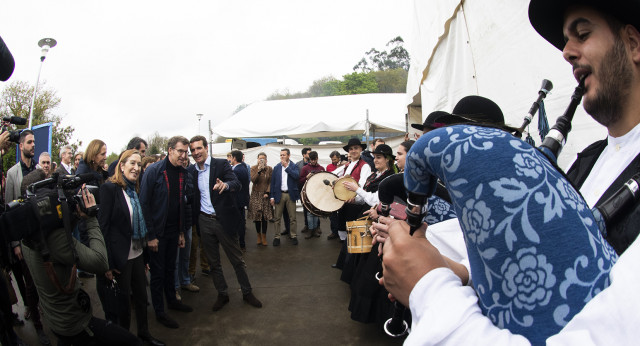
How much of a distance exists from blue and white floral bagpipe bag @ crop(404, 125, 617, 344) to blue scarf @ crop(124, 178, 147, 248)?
12.4 feet

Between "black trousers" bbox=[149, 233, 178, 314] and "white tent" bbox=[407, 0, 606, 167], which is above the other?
"white tent" bbox=[407, 0, 606, 167]

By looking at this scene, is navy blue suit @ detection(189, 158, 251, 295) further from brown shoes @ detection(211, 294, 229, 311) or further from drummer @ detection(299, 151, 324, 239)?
drummer @ detection(299, 151, 324, 239)

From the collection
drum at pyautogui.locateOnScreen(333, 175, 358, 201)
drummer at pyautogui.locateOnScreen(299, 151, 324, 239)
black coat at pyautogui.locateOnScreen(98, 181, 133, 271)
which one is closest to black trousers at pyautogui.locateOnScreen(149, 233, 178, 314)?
black coat at pyautogui.locateOnScreen(98, 181, 133, 271)

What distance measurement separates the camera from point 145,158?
607 centimetres

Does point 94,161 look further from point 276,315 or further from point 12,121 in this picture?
point 276,315

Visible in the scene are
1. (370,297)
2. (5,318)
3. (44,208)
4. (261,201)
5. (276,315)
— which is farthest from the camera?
(261,201)

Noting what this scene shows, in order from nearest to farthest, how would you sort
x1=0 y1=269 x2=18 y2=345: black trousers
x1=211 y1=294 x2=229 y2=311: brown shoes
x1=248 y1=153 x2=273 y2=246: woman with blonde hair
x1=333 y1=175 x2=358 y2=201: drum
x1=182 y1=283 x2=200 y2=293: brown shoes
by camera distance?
x1=0 y1=269 x2=18 y2=345: black trousers, x1=211 y1=294 x2=229 y2=311: brown shoes, x1=182 y1=283 x2=200 y2=293: brown shoes, x1=333 y1=175 x2=358 y2=201: drum, x1=248 y1=153 x2=273 y2=246: woman with blonde hair

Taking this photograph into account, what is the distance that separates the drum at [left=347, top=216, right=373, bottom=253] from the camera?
12.1 ft

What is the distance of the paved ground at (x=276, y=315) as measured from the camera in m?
3.82

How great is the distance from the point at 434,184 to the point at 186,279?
522 centimetres

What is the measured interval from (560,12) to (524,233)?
743 mm

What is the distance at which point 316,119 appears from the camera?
11.9 metres

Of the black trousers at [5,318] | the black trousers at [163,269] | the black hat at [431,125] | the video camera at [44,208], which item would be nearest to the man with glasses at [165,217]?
Result: the black trousers at [163,269]

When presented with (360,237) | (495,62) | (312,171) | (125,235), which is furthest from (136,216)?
(312,171)
